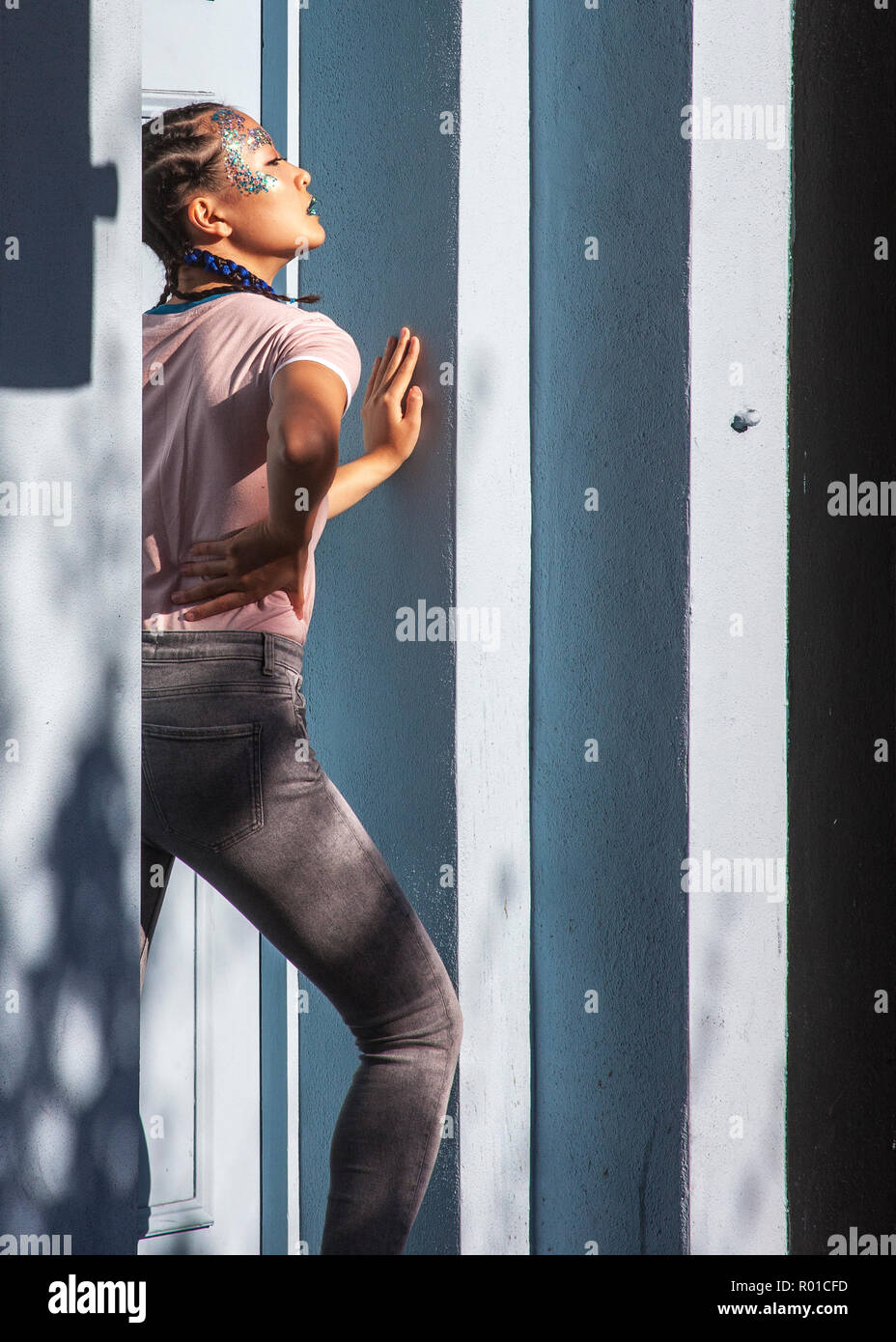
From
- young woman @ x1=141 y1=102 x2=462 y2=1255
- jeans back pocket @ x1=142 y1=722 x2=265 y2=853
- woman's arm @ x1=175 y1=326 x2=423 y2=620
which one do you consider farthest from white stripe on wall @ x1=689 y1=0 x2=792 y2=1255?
jeans back pocket @ x1=142 y1=722 x2=265 y2=853

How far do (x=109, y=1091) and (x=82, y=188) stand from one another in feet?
3.16

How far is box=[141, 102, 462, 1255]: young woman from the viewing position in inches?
73.1

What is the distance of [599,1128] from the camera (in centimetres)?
237

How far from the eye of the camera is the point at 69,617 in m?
1.38

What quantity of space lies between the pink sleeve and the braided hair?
8.0 inches

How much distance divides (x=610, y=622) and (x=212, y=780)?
85 centimetres

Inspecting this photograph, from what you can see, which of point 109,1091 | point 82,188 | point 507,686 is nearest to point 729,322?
point 507,686

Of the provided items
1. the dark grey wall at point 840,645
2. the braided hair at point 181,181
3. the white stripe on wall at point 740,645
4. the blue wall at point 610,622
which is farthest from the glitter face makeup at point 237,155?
the dark grey wall at point 840,645

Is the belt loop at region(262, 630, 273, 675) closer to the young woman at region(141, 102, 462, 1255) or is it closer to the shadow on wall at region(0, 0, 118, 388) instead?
the young woman at region(141, 102, 462, 1255)

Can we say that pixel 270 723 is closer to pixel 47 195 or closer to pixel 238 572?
pixel 238 572

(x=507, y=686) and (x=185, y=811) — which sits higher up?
(x=507, y=686)

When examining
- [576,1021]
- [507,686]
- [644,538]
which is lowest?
[576,1021]

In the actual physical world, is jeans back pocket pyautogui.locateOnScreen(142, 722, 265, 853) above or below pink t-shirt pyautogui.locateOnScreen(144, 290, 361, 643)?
below
